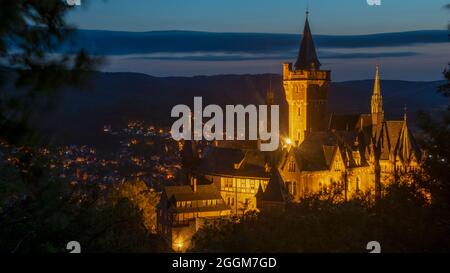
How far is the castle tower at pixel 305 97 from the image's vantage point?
6756 cm

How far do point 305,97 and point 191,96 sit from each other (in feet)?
97.9

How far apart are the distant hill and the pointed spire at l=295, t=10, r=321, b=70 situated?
9071mm

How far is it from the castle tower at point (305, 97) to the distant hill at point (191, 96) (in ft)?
30.0

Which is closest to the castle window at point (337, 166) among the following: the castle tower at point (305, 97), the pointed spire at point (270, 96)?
the castle tower at point (305, 97)

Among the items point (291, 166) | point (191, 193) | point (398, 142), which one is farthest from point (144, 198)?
point (398, 142)

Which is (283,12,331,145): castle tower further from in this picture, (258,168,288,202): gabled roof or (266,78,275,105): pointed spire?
(258,168,288,202): gabled roof

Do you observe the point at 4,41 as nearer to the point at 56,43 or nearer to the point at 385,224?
the point at 56,43

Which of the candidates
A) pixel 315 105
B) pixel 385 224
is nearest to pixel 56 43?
pixel 385 224

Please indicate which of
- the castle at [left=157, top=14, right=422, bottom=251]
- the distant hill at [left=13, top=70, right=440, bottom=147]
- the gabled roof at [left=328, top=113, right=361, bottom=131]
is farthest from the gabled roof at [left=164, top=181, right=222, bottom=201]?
the distant hill at [left=13, top=70, right=440, bottom=147]

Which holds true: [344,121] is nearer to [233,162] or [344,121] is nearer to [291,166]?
[233,162]

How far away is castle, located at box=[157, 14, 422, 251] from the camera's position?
5475 centimetres

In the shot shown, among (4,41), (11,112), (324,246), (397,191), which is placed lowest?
(324,246)

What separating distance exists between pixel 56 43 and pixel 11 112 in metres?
1.11
